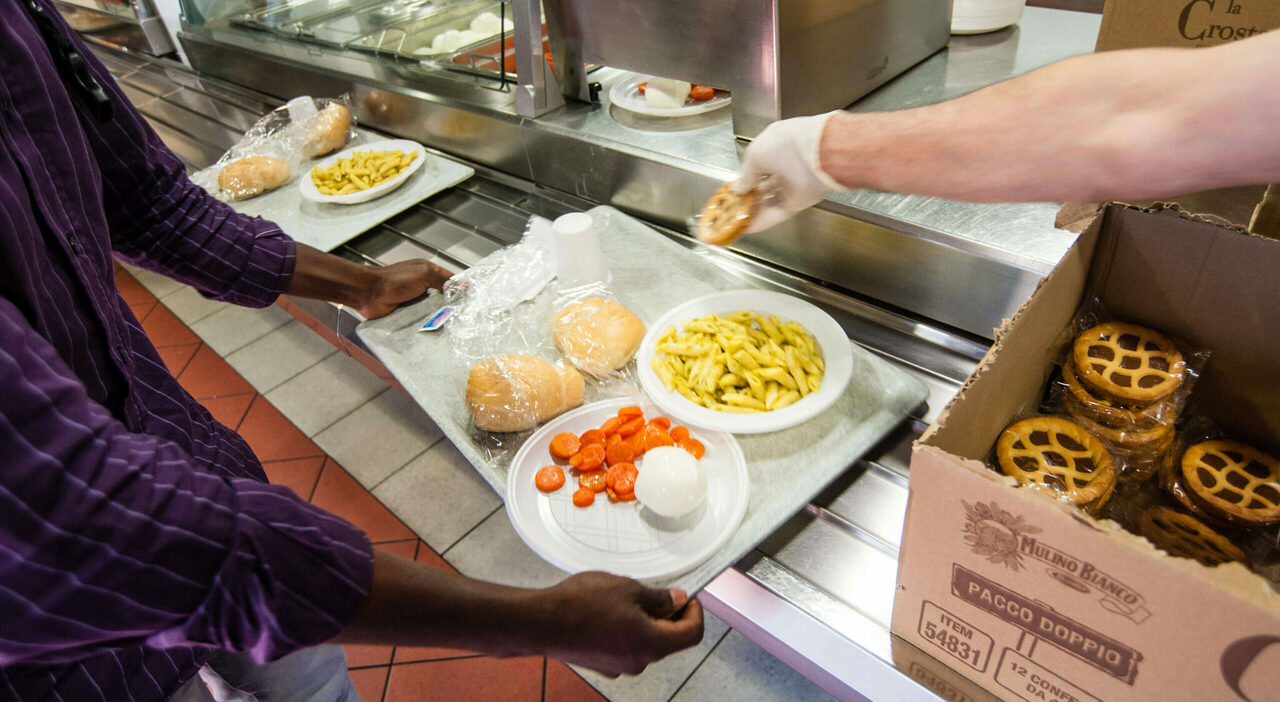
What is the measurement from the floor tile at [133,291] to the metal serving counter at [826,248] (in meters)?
1.68

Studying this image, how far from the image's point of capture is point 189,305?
369cm

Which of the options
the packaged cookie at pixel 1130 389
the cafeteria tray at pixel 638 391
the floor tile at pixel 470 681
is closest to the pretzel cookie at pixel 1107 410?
the packaged cookie at pixel 1130 389

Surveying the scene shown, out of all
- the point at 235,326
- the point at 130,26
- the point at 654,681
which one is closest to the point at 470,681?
the point at 654,681

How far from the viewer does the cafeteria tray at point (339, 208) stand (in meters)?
1.91

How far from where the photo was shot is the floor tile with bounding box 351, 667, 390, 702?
2004 mm

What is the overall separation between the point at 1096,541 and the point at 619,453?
0.73m

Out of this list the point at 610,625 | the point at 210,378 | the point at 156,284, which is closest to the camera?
the point at 610,625

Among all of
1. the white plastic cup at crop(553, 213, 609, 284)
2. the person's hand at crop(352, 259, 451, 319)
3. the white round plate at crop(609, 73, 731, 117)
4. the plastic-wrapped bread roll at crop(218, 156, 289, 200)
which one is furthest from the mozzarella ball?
the plastic-wrapped bread roll at crop(218, 156, 289, 200)

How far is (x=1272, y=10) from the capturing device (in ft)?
3.53

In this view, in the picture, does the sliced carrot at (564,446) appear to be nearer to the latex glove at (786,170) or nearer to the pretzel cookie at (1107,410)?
the latex glove at (786,170)

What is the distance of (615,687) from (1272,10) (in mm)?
2037

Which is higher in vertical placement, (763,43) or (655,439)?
(763,43)

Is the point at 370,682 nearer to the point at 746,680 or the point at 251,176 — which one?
the point at 746,680

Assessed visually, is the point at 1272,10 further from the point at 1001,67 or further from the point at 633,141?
the point at 633,141
